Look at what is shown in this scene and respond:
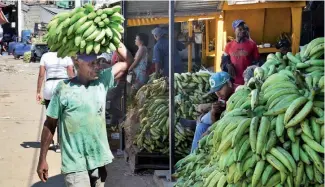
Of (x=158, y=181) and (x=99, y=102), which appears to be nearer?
(x=99, y=102)

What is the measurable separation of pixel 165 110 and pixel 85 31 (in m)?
2.96

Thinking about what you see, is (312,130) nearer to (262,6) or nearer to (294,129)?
(294,129)

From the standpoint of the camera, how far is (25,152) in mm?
8742

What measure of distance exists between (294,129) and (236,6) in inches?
241

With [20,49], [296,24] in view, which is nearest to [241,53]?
[296,24]

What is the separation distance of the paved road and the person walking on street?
232 cm

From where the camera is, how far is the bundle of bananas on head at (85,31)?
Answer: 4.34m

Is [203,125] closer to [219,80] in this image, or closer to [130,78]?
[219,80]

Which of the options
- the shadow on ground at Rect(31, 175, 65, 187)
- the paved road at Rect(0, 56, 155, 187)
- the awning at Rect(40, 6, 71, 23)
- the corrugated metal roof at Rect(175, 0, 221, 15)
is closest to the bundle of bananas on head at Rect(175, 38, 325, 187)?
the paved road at Rect(0, 56, 155, 187)

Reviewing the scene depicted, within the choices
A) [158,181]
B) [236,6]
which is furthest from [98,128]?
[236,6]

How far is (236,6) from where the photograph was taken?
923 centimetres

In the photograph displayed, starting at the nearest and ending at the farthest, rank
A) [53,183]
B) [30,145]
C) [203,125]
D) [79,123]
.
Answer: [79,123] → [203,125] → [53,183] → [30,145]

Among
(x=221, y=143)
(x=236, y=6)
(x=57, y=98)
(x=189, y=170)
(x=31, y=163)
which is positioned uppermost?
(x=236, y=6)

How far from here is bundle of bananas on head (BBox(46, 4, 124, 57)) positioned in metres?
4.34
